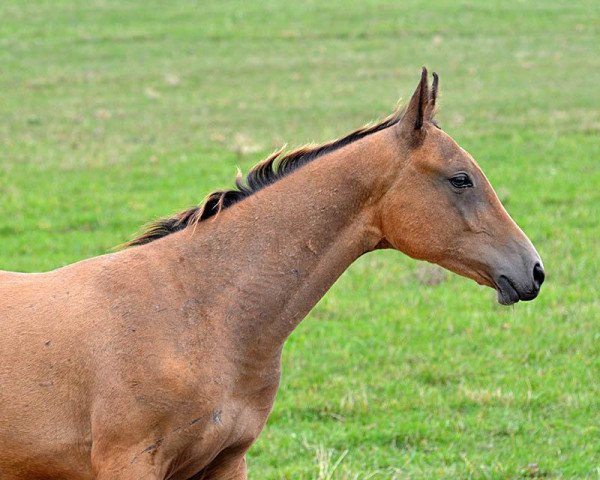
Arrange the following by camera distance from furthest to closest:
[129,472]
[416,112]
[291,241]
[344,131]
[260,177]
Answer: [344,131] → [260,177] → [291,241] → [416,112] → [129,472]

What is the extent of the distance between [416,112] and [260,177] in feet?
2.67

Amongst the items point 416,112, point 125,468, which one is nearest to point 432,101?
point 416,112

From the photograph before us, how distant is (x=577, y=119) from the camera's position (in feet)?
57.2

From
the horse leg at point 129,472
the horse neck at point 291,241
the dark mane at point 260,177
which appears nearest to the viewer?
the horse leg at point 129,472

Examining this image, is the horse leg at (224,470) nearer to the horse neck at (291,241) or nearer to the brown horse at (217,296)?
the brown horse at (217,296)

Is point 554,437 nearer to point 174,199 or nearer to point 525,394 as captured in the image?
point 525,394

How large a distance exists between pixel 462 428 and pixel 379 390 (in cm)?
89

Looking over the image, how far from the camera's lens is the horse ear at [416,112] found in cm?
476

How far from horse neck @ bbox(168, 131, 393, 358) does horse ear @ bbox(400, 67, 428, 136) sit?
142 mm

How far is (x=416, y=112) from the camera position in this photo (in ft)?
15.8

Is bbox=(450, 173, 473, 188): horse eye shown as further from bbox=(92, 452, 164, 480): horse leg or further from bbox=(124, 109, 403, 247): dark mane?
bbox=(92, 452, 164, 480): horse leg

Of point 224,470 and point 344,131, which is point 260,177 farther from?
point 344,131

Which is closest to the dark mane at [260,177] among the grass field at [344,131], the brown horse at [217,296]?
the brown horse at [217,296]

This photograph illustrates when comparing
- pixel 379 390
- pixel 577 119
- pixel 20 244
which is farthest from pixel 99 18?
pixel 379 390
